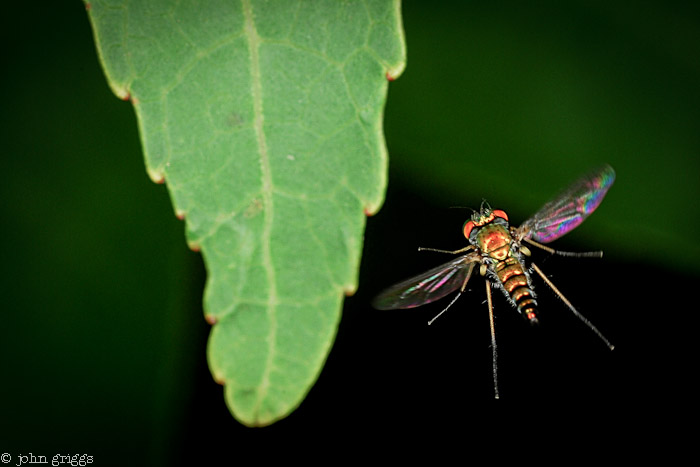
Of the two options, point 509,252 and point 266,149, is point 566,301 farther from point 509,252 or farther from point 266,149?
point 266,149

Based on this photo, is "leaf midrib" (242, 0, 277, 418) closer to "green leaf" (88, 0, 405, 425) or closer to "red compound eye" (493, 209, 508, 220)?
"green leaf" (88, 0, 405, 425)

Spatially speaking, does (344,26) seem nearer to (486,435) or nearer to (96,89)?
(96,89)

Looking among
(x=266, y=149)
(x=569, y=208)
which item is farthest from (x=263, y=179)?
(x=569, y=208)

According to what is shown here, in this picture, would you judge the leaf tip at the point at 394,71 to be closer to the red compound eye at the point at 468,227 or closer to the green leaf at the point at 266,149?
the green leaf at the point at 266,149

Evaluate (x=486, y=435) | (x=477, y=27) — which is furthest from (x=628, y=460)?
(x=477, y=27)

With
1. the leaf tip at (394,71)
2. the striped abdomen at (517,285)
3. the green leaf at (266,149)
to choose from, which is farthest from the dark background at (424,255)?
the leaf tip at (394,71)

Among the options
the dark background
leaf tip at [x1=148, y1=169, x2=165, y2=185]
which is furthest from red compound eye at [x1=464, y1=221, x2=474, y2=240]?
leaf tip at [x1=148, y1=169, x2=165, y2=185]
